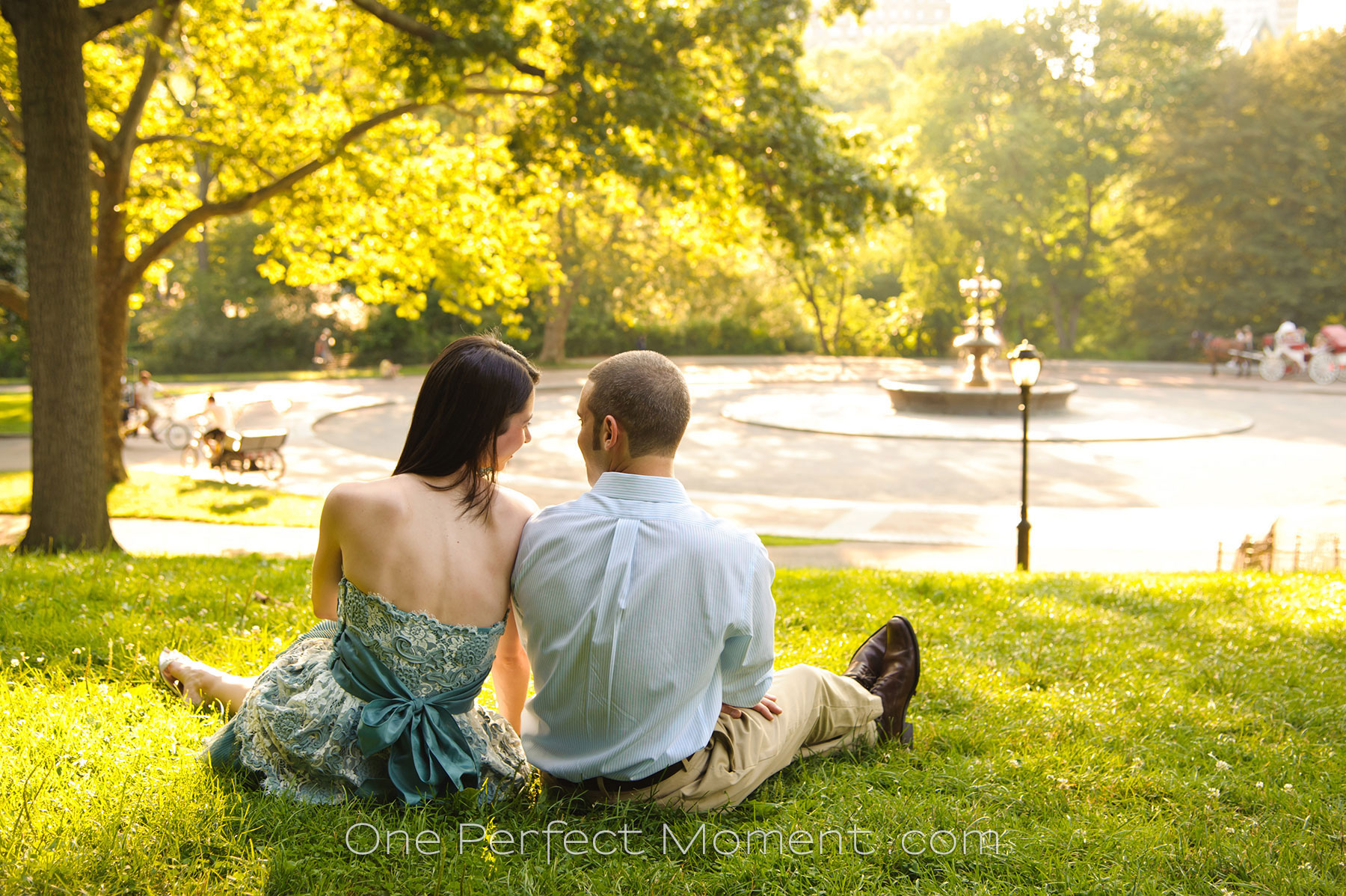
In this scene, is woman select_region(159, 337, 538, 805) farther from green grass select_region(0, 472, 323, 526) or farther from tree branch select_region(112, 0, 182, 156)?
tree branch select_region(112, 0, 182, 156)

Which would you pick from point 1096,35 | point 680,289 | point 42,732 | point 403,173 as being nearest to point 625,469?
point 42,732

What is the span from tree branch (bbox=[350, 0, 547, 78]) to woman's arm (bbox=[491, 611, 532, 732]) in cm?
819

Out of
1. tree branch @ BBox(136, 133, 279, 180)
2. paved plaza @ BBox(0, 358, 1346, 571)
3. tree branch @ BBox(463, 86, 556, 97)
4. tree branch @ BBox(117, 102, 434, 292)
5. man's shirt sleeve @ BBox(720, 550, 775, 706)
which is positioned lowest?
paved plaza @ BBox(0, 358, 1346, 571)

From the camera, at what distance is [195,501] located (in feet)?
39.9

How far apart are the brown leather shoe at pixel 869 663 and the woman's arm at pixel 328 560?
172 cm

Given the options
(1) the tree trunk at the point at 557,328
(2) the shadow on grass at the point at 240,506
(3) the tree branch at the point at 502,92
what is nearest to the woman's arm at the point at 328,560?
(3) the tree branch at the point at 502,92

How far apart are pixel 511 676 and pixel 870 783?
1169 mm

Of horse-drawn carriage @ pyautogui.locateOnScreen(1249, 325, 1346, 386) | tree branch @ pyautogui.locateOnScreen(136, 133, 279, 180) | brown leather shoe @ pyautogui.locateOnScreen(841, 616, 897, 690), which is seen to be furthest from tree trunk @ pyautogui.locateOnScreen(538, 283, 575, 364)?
brown leather shoe @ pyautogui.locateOnScreen(841, 616, 897, 690)

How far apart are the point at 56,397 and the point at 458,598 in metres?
6.59

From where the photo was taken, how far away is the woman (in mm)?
2541

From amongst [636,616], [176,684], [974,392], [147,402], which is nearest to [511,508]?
[636,616]

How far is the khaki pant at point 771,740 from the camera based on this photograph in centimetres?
271

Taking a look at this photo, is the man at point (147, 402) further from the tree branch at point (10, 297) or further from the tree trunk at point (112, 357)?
the tree branch at point (10, 297)

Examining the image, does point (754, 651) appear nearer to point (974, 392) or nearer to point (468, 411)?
point (468, 411)
